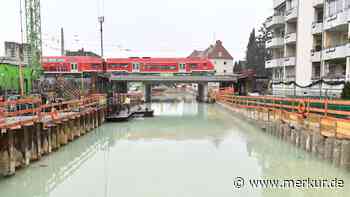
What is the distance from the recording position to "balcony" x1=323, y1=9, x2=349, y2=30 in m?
18.1

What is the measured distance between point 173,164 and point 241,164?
2146 mm

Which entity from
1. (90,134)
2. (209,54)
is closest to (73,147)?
(90,134)

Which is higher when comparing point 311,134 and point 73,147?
point 311,134

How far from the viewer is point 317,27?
72.6 ft

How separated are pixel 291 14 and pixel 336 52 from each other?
8157 mm

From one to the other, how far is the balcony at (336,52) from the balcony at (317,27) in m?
2.15

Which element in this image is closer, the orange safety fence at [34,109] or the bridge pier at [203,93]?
the orange safety fence at [34,109]

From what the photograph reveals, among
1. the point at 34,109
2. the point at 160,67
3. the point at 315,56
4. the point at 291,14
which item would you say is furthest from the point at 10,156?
the point at 160,67

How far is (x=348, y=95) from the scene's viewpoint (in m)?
12.8

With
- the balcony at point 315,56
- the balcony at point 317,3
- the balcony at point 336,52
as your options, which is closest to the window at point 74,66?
the balcony at point 315,56

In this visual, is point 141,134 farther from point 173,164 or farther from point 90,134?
point 173,164

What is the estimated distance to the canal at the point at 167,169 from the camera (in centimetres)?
651

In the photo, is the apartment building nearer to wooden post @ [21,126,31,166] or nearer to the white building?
wooden post @ [21,126,31,166]

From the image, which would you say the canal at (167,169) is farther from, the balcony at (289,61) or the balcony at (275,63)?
the balcony at (275,63)
